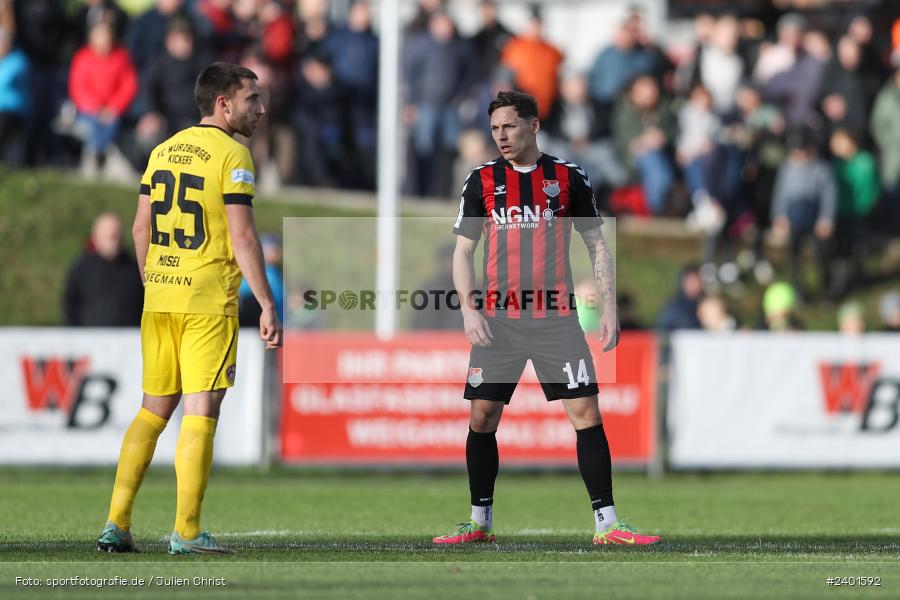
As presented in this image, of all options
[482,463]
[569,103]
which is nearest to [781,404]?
[569,103]

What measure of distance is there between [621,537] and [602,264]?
141 cm

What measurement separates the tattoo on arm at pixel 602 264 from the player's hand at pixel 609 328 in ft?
0.15

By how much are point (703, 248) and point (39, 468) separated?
9.04 meters

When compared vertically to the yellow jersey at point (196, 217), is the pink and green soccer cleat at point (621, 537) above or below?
below

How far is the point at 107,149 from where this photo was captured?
2052cm

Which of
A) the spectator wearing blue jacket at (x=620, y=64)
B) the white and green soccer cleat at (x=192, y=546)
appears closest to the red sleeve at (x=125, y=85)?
the spectator wearing blue jacket at (x=620, y=64)

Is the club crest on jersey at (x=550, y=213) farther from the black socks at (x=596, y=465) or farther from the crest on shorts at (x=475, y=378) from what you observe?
the black socks at (x=596, y=465)

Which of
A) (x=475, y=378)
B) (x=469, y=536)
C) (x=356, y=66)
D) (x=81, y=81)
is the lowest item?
(x=469, y=536)

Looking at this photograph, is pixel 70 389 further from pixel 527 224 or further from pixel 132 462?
pixel 527 224

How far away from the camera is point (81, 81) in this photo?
19766 mm

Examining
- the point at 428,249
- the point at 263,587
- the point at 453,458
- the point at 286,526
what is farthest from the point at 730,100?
the point at 263,587

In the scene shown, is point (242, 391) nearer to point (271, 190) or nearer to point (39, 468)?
point (39, 468)

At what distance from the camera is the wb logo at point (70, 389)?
49.2 ft

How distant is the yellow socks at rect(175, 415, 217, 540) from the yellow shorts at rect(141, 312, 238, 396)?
184 mm
